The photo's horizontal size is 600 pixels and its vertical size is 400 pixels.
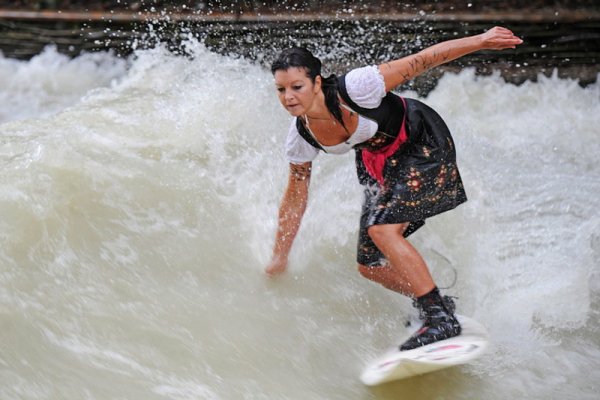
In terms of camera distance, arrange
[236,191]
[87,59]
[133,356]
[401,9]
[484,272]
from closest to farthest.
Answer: [133,356]
[484,272]
[236,191]
[401,9]
[87,59]

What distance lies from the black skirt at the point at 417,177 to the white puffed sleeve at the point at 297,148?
0.30m

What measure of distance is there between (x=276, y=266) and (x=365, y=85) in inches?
42.7

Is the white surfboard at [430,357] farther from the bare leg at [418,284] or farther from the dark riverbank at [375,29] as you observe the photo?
the dark riverbank at [375,29]

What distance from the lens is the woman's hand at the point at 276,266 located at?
152 inches

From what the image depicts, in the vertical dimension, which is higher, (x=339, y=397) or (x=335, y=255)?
(x=335, y=255)

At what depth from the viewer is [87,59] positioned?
7.34 metres

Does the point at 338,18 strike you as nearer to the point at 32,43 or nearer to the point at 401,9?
the point at 401,9

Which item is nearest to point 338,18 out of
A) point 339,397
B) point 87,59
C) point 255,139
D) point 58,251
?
point 255,139

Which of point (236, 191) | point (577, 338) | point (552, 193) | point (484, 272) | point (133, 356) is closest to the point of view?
point (133, 356)

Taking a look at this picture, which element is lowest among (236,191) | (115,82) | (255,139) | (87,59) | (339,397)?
(339,397)

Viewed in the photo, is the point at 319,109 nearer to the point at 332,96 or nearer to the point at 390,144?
the point at 332,96

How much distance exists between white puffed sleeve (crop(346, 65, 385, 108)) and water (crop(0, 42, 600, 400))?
40.7 inches

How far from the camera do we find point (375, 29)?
21.0 feet

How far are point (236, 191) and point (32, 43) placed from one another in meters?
3.83
